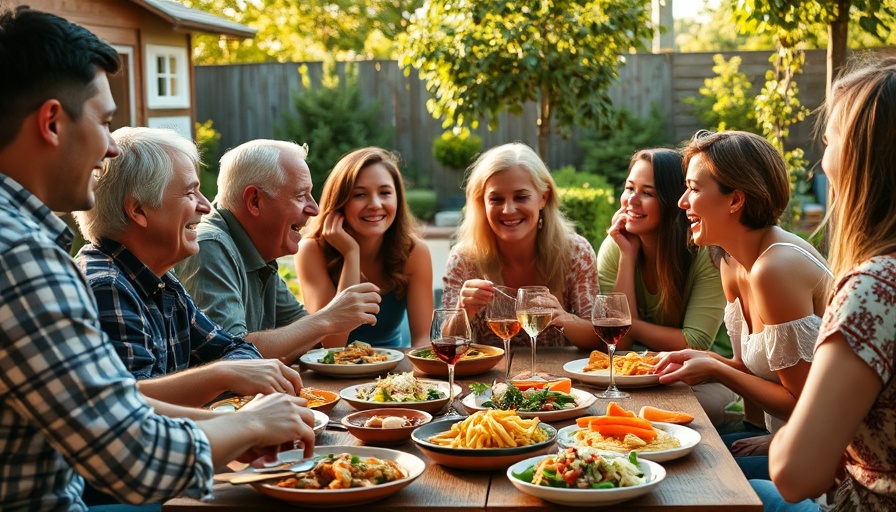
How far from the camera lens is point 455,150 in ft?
49.0

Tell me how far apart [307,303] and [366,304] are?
1097 mm

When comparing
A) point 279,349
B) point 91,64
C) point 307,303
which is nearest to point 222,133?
point 307,303

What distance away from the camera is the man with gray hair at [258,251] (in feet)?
10.8

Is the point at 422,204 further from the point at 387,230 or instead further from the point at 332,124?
the point at 387,230

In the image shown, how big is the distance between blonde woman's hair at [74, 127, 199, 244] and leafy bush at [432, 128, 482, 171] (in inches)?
479

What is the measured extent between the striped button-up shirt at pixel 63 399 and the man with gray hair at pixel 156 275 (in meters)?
0.76

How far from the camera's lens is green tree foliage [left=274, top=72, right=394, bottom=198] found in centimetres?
1620

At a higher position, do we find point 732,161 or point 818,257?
point 732,161

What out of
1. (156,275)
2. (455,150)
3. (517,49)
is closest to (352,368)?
(156,275)

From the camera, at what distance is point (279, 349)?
128 inches

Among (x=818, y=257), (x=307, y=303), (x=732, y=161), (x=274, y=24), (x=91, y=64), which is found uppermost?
(x=274, y=24)

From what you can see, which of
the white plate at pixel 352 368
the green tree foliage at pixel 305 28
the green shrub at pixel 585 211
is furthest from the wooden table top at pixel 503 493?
the green tree foliage at pixel 305 28

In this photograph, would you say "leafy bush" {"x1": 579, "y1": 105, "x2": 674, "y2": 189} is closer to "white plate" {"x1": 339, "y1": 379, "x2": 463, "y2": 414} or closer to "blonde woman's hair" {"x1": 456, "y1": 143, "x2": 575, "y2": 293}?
"blonde woman's hair" {"x1": 456, "y1": 143, "x2": 575, "y2": 293}

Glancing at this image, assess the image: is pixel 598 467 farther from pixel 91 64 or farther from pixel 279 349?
pixel 279 349
